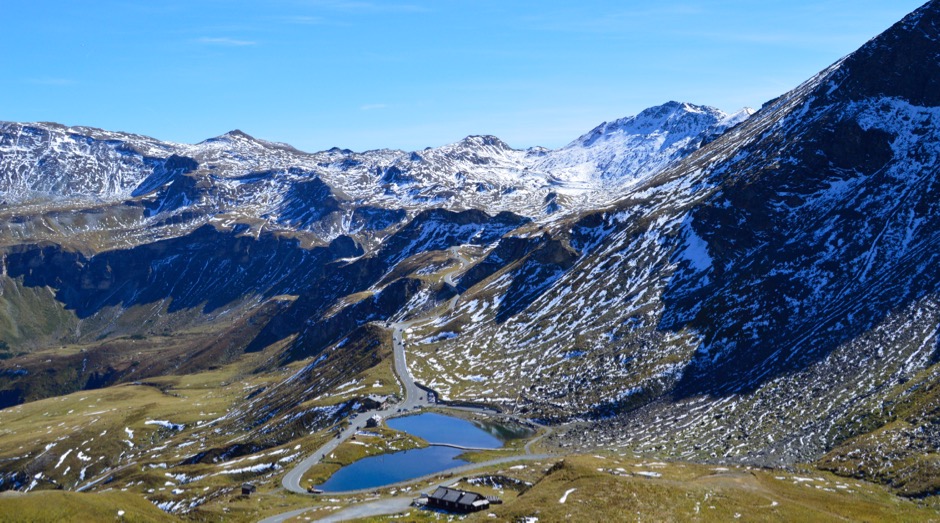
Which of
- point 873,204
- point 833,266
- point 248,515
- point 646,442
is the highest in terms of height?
point 873,204

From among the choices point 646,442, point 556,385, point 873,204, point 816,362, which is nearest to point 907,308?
point 816,362

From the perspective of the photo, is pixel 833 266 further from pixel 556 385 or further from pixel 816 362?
pixel 556 385

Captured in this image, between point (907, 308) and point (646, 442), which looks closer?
point (646, 442)

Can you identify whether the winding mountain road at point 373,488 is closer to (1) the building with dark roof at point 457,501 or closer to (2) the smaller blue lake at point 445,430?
(1) the building with dark roof at point 457,501

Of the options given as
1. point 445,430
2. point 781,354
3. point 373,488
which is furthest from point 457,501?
point 781,354

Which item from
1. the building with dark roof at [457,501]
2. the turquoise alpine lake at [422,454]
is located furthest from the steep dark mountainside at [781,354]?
the building with dark roof at [457,501]

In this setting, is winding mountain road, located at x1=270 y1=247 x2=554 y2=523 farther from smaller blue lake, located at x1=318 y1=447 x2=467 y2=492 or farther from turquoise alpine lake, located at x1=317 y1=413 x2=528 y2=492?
turquoise alpine lake, located at x1=317 y1=413 x2=528 y2=492
